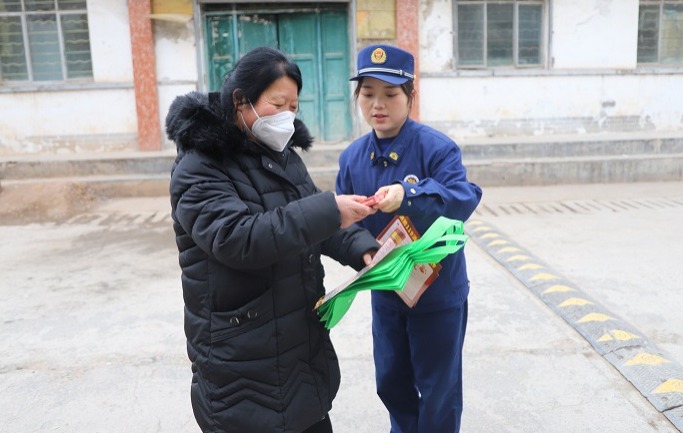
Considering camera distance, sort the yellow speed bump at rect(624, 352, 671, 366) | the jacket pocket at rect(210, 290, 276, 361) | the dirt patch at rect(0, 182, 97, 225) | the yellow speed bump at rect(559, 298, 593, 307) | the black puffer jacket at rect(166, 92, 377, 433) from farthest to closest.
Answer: the dirt patch at rect(0, 182, 97, 225) < the yellow speed bump at rect(559, 298, 593, 307) < the yellow speed bump at rect(624, 352, 671, 366) < the jacket pocket at rect(210, 290, 276, 361) < the black puffer jacket at rect(166, 92, 377, 433)

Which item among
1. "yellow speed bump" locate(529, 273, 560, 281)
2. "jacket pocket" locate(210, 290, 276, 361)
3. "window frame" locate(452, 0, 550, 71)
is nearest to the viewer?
"jacket pocket" locate(210, 290, 276, 361)

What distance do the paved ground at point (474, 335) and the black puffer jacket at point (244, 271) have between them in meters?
1.04

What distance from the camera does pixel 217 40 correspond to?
9.69 m

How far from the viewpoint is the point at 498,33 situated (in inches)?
402

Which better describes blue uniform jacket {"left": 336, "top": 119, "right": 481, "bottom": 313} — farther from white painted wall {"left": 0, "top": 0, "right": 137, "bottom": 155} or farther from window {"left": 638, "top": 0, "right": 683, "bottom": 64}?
window {"left": 638, "top": 0, "right": 683, "bottom": 64}

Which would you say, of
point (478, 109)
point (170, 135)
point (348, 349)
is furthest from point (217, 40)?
point (170, 135)

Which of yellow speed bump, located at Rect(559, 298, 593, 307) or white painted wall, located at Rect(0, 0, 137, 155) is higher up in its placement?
white painted wall, located at Rect(0, 0, 137, 155)

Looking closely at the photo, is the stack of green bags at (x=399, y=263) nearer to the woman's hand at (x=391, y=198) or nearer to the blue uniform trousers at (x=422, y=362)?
the woman's hand at (x=391, y=198)

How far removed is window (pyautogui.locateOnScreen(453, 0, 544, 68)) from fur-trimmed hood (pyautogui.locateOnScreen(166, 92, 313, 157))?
9.04 m

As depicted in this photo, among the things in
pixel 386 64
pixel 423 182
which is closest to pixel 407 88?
pixel 386 64

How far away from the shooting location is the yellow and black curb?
2781 millimetres

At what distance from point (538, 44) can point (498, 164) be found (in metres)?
3.05

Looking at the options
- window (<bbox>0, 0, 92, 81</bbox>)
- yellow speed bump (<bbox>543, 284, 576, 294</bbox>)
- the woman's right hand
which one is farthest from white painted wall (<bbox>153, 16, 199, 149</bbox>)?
the woman's right hand

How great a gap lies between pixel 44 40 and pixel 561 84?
859cm
